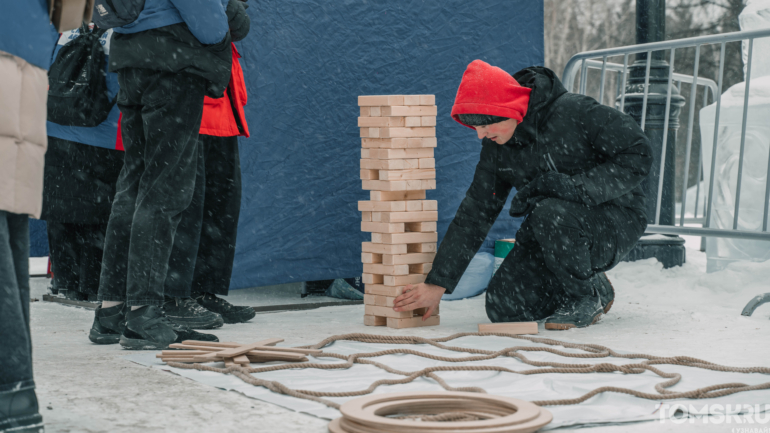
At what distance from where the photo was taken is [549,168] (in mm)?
3922

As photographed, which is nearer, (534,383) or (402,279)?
(534,383)

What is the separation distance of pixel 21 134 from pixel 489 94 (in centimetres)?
221

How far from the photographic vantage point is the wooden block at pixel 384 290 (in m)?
3.97

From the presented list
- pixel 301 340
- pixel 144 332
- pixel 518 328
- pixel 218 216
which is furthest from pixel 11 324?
pixel 518 328

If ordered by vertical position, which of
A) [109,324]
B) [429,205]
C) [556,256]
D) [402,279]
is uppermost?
[429,205]

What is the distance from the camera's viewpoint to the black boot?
5.98 ft

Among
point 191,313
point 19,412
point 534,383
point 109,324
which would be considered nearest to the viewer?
point 19,412

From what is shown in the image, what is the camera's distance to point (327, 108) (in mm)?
4750

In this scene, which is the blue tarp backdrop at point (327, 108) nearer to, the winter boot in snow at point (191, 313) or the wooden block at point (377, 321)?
the winter boot in snow at point (191, 313)

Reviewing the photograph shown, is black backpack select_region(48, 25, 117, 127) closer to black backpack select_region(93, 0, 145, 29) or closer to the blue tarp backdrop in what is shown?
the blue tarp backdrop

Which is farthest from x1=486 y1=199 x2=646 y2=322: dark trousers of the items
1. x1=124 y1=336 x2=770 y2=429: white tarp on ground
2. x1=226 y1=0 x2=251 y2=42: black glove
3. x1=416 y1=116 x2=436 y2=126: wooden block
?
x1=226 y1=0 x2=251 y2=42: black glove

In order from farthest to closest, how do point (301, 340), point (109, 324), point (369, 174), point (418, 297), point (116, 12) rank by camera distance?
point (369, 174), point (418, 297), point (301, 340), point (109, 324), point (116, 12)

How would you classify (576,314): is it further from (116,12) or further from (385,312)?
(116,12)

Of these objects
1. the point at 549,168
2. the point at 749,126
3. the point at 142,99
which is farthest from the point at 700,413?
the point at 749,126
